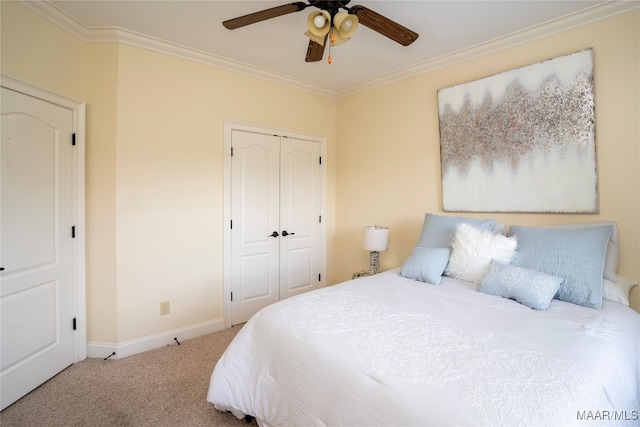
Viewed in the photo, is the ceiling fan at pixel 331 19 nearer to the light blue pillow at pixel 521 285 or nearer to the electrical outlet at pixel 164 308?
the light blue pillow at pixel 521 285

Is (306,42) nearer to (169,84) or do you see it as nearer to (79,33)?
(169,84)

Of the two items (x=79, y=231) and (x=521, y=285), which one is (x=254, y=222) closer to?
(x=79, y=231)

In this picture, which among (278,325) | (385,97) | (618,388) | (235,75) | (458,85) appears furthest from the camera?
(385,97)

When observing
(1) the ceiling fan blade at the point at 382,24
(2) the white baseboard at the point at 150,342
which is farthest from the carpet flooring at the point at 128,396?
(1) the ceiling fan blade at the point at 382,24

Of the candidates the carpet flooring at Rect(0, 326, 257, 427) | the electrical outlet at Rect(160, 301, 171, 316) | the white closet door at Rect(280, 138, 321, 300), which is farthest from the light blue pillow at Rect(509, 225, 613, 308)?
the electrical outlet at Rect(160, 301, 171, 316)

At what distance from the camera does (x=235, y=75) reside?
10.2 feet

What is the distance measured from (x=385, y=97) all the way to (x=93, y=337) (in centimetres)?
357

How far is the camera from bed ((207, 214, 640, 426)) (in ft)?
3.26

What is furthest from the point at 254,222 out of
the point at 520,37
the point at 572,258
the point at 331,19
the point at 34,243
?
the point at 520,37

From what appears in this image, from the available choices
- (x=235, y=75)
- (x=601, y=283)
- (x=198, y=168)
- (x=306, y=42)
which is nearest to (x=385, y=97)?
(x=306, y=42)

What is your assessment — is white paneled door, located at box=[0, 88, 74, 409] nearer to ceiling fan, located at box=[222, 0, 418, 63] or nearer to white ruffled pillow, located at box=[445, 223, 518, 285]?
ceiling fan, located at box=[222, 0, 418, 63]

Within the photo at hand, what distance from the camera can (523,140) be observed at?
8.00 feet

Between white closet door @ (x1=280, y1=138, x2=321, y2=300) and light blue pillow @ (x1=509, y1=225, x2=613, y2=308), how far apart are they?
7.33 ft

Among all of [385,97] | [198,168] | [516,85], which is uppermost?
[385,97]
